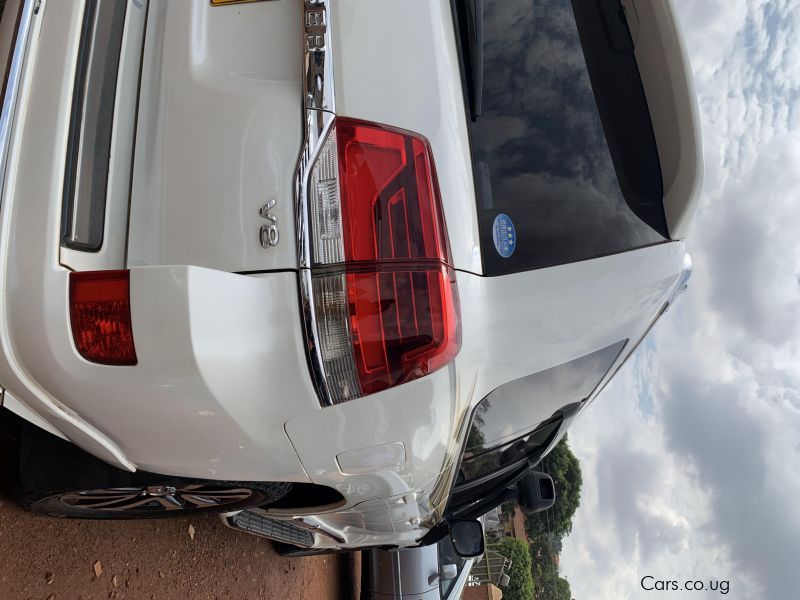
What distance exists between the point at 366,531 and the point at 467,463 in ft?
2.83

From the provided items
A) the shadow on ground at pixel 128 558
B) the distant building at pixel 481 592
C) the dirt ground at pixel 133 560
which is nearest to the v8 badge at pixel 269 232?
the shadow on ground at pixel 128 558

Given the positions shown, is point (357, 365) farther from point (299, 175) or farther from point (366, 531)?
point (366, 531)

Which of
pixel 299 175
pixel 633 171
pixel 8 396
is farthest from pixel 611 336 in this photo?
pixel 8 396

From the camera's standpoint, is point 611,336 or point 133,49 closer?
point 133,49

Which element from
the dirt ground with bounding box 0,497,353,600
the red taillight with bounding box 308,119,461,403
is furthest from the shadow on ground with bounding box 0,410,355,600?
the red taillight with bounding box 308,119,461,403

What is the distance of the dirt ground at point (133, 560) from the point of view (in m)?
2.28

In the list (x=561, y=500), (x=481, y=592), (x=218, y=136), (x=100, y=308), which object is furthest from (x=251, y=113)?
(x=561, y=500)

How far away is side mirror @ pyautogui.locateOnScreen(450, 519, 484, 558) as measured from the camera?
10.7 feet

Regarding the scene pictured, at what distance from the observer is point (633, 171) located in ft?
7.43

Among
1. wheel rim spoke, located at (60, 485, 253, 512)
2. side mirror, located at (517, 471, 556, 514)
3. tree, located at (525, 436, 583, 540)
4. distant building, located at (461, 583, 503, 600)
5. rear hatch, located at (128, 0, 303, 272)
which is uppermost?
rear hatch, located at (128, 0, 303, 272)

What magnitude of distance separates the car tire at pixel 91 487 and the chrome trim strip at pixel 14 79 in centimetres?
91

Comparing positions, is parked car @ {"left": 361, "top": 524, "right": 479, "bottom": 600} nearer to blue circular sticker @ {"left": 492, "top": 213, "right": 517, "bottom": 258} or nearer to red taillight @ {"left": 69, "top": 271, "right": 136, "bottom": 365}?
blue circular sticker @ {"left": 492, "top": 213, "right": 517, "bottom": 258}

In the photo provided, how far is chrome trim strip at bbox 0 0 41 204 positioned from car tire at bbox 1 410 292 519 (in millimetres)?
913

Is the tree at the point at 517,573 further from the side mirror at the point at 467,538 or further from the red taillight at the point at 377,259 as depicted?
the red taillight at the point at 377,259
